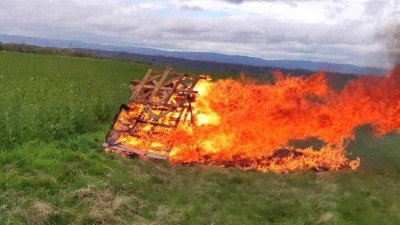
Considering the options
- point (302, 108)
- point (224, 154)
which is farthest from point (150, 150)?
point (302, 108)

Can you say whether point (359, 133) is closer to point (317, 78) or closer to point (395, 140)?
point (395, 140)

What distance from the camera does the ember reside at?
1505 cm

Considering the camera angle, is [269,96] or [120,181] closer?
[120,181]

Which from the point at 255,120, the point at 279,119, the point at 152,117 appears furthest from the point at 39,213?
the point at 279,119

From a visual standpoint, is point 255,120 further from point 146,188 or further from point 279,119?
point 146,188

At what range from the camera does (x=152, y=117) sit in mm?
15664

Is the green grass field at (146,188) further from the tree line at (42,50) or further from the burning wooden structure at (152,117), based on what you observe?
the tree line at (42,50)

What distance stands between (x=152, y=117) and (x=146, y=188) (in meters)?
4.62

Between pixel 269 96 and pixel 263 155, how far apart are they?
215 cm

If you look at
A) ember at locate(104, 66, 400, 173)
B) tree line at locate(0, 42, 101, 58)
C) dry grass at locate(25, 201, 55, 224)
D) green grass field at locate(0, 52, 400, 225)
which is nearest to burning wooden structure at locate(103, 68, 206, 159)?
ember at locate(104, 66, 400, 173)

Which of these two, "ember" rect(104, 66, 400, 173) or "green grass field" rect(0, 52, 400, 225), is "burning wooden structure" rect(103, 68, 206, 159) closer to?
"ember" rect(104, 66, 400, 173)

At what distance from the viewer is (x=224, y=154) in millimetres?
15172

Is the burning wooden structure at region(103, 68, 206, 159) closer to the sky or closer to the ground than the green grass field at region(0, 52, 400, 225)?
closer to the sky

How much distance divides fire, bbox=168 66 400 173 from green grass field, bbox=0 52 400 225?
39.3 inches
